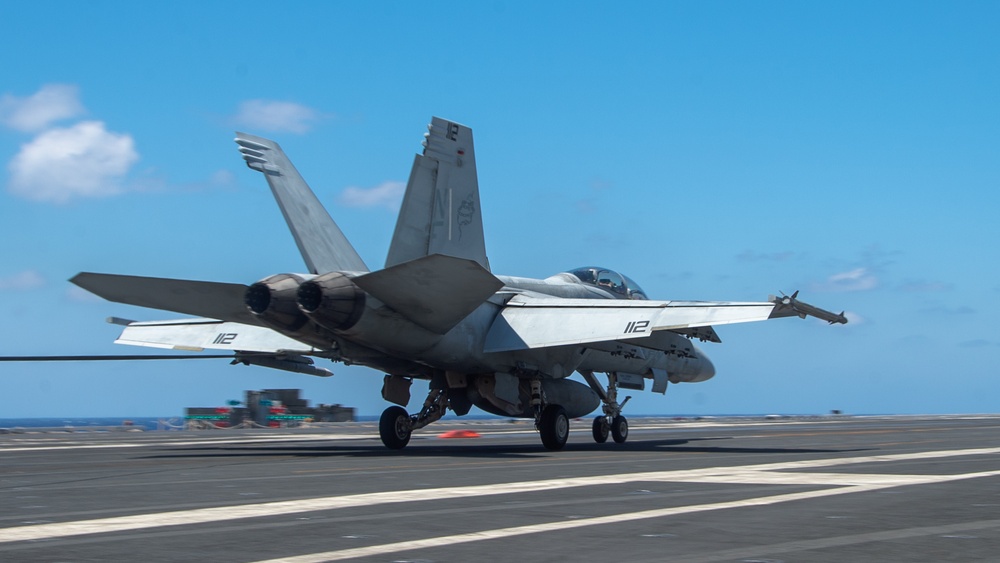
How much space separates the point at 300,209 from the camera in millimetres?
19672

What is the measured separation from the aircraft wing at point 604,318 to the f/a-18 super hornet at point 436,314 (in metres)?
0.03

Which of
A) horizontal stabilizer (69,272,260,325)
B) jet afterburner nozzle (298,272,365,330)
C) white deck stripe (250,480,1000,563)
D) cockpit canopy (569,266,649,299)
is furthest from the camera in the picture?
cockpit canopy (569,266,649,299)

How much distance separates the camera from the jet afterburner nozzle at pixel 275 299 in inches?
655

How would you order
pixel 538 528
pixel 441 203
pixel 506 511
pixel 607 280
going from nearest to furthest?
1. pixel 538 528
2. pixel 506 511
3. pixel 441 203
4. pixel 607 280

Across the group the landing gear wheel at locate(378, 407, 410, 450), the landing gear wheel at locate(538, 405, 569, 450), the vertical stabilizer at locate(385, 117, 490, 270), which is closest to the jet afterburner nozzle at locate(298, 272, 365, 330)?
the vertical stabilizer at locate(385, 117, 490, 270)

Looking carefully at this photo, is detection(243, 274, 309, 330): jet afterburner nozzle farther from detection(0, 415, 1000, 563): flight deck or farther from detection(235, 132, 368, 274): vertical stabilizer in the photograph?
detection(0, 415, 1000, 563): flight deck

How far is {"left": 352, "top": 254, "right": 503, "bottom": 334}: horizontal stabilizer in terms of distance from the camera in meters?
15.9

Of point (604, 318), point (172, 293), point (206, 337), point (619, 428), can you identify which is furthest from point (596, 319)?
point (206, 337)

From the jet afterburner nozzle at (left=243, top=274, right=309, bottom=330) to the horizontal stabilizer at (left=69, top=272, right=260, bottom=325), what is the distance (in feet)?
0.74

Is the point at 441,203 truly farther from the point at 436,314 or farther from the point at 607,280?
the point at 607,280

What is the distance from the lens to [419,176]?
1962 centimetres

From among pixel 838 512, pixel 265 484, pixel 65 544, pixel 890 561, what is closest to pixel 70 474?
pixel 265 484

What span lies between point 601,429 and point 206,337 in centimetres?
917

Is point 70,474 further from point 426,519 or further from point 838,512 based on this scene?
point 838,512
